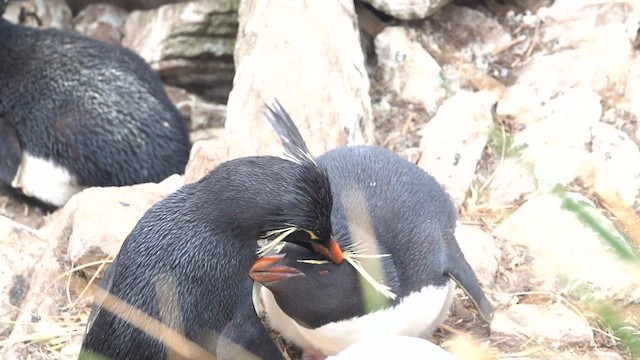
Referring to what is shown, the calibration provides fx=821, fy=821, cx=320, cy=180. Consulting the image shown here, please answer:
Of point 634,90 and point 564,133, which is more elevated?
point 634,90

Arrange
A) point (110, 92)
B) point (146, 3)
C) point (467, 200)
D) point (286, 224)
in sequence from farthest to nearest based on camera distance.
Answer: point (146, 3) < point (110, 92) < point (467, 200) < point (286, 224)

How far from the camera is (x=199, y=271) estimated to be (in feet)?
7.20

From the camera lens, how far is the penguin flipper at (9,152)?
451 centimetres

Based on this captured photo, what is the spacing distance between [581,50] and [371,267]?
6.78ft

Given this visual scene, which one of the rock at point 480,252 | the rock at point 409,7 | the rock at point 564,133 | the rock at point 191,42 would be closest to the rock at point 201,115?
the rock at point 191,42

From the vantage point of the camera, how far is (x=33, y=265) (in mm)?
3189

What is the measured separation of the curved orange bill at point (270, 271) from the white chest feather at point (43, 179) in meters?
2.60

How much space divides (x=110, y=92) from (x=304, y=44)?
4.53 feet

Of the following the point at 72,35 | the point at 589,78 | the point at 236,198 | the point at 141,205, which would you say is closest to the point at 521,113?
the point at 589,78

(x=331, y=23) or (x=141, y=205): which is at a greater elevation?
(x=331, y=23)

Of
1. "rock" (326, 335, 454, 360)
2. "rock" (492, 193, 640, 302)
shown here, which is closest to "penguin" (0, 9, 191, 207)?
"rock" (492, 193, 640, 302)

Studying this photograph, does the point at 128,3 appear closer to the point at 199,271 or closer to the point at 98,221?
the point at 98,221

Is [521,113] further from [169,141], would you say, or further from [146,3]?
[146,3]

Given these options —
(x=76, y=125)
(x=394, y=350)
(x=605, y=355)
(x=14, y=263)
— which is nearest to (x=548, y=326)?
(x=605, y=355)
